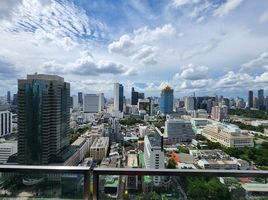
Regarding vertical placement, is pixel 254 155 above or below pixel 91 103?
below

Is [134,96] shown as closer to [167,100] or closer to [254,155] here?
[167,100]

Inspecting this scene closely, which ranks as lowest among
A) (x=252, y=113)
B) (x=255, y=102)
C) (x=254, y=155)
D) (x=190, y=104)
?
(x=254, y=155)

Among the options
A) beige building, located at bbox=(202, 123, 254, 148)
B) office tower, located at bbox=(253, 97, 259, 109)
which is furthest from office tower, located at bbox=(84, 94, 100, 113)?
office tower, located at bbox=(253, 97, 259, 109)

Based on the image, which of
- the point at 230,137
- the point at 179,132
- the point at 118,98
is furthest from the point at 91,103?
the point at 230,137

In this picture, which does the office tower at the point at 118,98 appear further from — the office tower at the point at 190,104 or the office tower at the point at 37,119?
the office tower at the point at 37,119

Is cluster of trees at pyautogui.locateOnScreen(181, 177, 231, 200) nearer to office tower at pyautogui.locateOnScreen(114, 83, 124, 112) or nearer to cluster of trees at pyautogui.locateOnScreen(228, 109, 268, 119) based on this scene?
cluster of trees at pyautogui.locateOnScreen(228, 109, 268, 119)

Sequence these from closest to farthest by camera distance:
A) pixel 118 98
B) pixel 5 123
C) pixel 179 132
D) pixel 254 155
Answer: pixel 254 155, pixel 5 123, pixel 179 132, pixel 118 98

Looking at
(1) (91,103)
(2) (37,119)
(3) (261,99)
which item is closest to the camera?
(2) (37,119)
